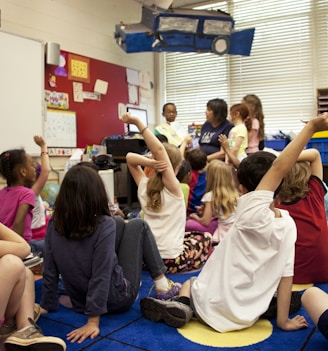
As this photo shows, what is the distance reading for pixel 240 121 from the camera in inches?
134

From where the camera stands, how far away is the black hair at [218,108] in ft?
11.3

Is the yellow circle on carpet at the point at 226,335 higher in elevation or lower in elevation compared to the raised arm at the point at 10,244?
lower

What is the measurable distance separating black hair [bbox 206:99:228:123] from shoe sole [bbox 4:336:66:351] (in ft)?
8.89

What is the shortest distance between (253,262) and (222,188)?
1166mm

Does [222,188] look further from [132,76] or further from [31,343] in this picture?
[132,76]

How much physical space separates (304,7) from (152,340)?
4.99 metres

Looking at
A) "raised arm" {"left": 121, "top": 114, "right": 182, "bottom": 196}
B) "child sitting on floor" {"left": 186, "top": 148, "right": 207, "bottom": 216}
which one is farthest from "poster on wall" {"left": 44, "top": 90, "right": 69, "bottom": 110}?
"raised arm" {"left": 121, "top": 114, "right": 182, "bottom": 196}

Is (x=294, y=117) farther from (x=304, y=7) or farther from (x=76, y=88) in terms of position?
(x=76, y=88)

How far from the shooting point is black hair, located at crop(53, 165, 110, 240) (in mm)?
1375

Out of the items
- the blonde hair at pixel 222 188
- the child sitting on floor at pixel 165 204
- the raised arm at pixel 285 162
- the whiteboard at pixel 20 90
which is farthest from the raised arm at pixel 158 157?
the whiteboard at pixel 20 90

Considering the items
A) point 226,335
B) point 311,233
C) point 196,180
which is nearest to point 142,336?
point 226,335

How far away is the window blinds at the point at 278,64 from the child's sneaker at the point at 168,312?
4.14m

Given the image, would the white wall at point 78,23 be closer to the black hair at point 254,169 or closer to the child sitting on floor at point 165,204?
the child sitting on floor at point 165,204

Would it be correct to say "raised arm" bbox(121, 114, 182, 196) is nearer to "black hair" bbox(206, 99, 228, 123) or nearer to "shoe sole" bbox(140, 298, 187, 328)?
"shoe sole" bbox(140, 298, 187, 328)
